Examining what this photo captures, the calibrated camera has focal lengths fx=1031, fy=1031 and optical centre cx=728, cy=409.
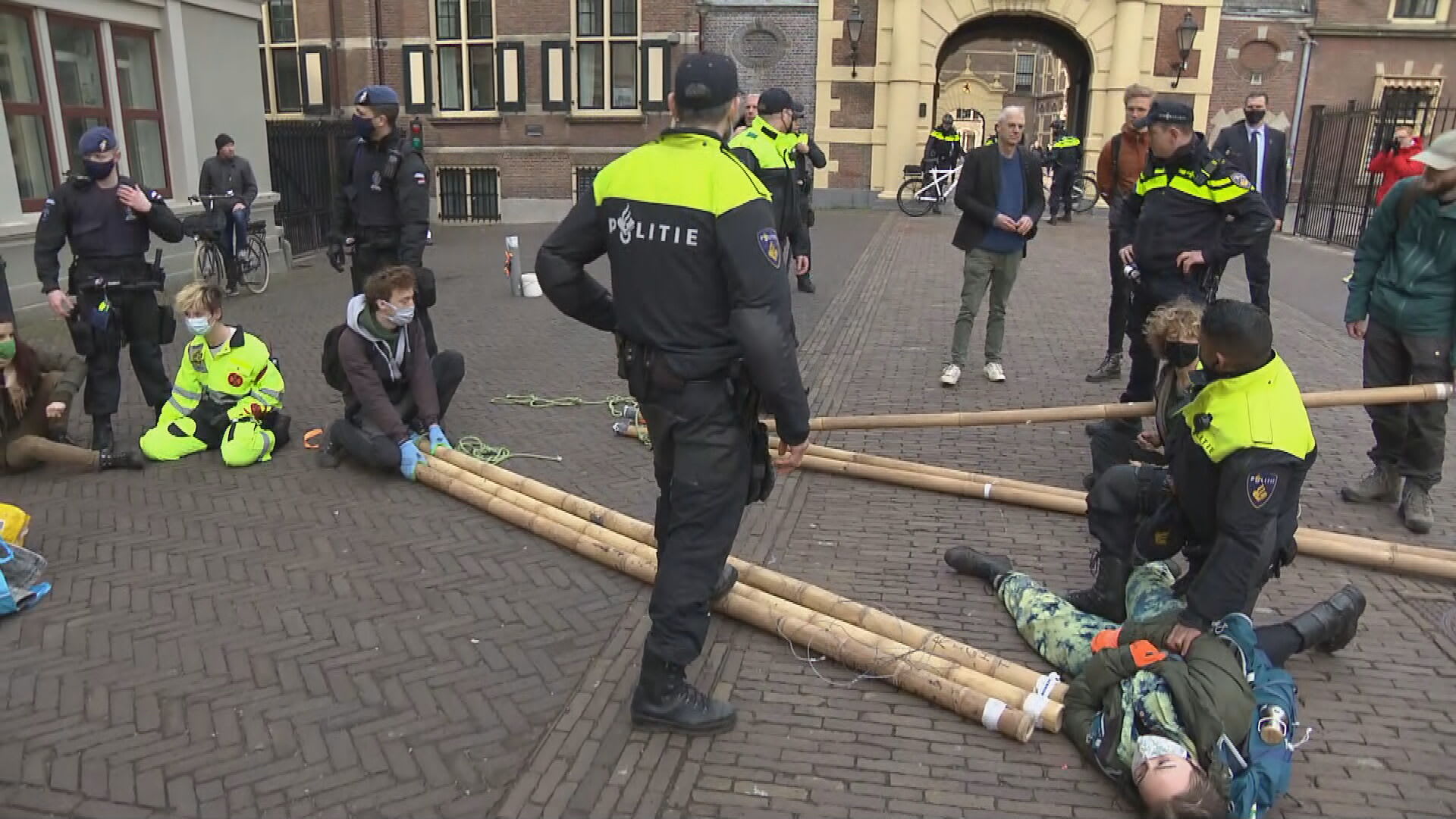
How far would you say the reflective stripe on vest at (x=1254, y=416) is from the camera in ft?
10.7

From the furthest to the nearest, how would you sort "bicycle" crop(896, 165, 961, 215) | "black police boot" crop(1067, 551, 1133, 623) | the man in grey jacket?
"bicycle" crop(896, 165, 961, 215), the man in grey jacket, "black police boot" crop(1067, 551, 1133, 623)

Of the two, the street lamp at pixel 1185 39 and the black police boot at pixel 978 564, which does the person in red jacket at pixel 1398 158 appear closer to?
the street lamp at pixel 1185 39

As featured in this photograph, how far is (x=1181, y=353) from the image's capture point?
4.29m

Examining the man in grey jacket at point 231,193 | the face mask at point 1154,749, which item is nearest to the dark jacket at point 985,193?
the face mask at point 1154,749

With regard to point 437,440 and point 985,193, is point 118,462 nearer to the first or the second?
point 437,440

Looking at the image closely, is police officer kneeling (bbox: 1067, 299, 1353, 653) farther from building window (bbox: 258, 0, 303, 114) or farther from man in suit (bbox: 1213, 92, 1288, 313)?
building window (bbox: 258, 0, 303, 114)

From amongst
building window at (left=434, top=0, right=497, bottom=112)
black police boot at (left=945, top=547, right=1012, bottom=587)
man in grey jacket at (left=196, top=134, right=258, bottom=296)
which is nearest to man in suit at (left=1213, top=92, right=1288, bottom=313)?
black police boot at (left=945, top=547, right=1012, bottom=587)

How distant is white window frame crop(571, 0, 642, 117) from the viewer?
22.2m

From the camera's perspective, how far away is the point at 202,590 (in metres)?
4.31

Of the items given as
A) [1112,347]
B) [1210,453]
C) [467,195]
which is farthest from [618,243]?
[467,195]

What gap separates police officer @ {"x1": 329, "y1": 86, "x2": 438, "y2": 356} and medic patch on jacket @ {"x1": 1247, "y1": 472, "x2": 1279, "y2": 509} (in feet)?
16.2

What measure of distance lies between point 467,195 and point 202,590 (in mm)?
20314

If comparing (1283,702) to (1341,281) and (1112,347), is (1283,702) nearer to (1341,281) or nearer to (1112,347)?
(1112,347)

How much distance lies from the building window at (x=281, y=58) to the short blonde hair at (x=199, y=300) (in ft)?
64.2
